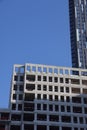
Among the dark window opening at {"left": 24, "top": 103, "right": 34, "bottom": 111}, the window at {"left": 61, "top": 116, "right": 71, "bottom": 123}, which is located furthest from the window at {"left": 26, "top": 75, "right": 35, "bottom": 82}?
the window at {"left": 61, "top": 116, "right": 71, "bottom": 123}

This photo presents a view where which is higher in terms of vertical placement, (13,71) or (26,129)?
(13,71)

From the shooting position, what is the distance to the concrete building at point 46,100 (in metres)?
128

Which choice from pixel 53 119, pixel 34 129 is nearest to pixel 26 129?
pixel 34 129

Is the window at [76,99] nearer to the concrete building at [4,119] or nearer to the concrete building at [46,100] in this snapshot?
the concrete building at [46,100]

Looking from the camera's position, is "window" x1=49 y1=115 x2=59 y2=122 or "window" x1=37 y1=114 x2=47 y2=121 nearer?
"window" x1=37 y1=114 x2=47 y2=121

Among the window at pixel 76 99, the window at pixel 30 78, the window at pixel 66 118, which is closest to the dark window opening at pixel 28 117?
the window at pixel 66 118

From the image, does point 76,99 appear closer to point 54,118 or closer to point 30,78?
point 54,118

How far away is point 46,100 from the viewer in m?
133

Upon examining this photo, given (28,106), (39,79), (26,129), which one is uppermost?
(39,79)

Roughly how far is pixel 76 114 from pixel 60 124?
819 cm

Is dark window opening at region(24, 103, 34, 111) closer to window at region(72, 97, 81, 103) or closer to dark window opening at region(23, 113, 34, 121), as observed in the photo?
dark window opening at region(23, 113, 34, 121)

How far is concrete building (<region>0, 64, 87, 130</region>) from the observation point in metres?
128

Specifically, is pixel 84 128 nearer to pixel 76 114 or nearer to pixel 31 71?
pixel 76 114

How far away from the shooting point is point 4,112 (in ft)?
420
